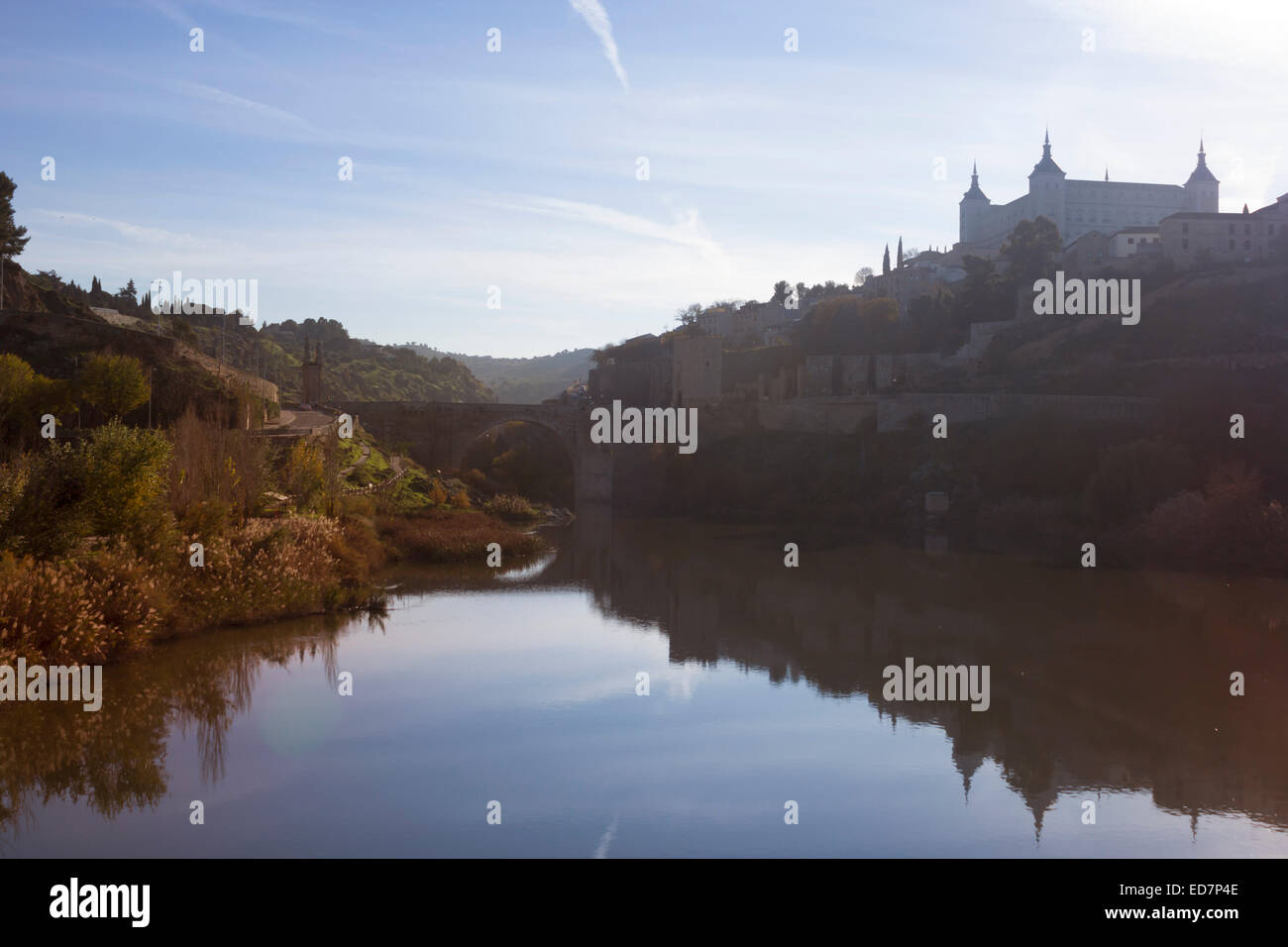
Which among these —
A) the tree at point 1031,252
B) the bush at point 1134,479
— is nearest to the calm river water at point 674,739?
the bush at point 1134,479

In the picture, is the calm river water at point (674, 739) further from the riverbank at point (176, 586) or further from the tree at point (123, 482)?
the tree at point (123, 482)

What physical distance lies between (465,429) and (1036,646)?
35812 millimetres

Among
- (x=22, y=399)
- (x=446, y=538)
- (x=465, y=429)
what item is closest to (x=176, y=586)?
(x=22, y=399)

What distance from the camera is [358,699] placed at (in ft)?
51.9

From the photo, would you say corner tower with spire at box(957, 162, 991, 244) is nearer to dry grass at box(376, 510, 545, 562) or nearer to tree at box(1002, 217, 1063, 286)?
tree at box(1002, 217, 1063, 286)

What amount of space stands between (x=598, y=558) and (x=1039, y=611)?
14.8 meters

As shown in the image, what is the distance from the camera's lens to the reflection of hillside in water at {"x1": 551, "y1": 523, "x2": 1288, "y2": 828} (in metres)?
13.7

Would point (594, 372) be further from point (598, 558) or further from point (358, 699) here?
point (358, 699)

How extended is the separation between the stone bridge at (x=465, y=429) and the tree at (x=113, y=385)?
20755mm

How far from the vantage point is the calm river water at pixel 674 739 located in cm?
1102

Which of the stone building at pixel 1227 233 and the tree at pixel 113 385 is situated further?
the stone building at pixel 1227 233

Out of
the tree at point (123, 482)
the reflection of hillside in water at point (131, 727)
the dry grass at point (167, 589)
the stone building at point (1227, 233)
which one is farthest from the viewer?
the stone building at point (1227, 233)

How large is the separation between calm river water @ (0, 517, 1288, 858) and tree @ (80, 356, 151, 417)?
10598mm
